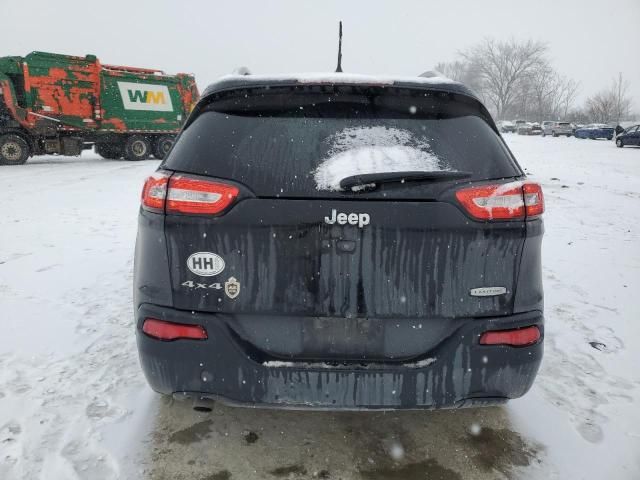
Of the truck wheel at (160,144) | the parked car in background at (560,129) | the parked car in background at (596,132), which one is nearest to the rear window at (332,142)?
the truck wheel at (160,144)

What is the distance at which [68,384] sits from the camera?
271 centimetres

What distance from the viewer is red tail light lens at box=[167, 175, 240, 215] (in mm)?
1773

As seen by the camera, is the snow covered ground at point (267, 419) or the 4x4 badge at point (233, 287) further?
the snow covered ground at point (267, 419)

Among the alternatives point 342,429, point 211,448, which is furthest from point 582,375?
point 211,448

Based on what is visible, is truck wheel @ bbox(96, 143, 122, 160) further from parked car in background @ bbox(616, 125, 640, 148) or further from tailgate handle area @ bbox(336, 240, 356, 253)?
parked car in background @ bbox(616, 125, 640, 148)

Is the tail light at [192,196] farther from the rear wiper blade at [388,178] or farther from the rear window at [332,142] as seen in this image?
the rear wiper blade at [388,178]

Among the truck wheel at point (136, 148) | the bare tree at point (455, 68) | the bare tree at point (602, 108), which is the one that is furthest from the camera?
the bare tree at point (455, 68)

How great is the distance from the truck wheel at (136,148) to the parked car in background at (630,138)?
2778 centimetres

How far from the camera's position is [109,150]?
61.8ft

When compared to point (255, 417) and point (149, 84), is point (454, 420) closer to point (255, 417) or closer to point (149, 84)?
point (255, 417)

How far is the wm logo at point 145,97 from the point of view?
17.8 metres

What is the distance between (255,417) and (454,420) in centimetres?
109

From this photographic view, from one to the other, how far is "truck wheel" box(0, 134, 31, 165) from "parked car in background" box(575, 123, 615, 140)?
4186 centimetres

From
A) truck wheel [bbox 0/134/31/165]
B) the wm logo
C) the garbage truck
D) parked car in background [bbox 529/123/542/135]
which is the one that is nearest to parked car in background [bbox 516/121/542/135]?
parked car in background [bbox 529/123/542/135]
